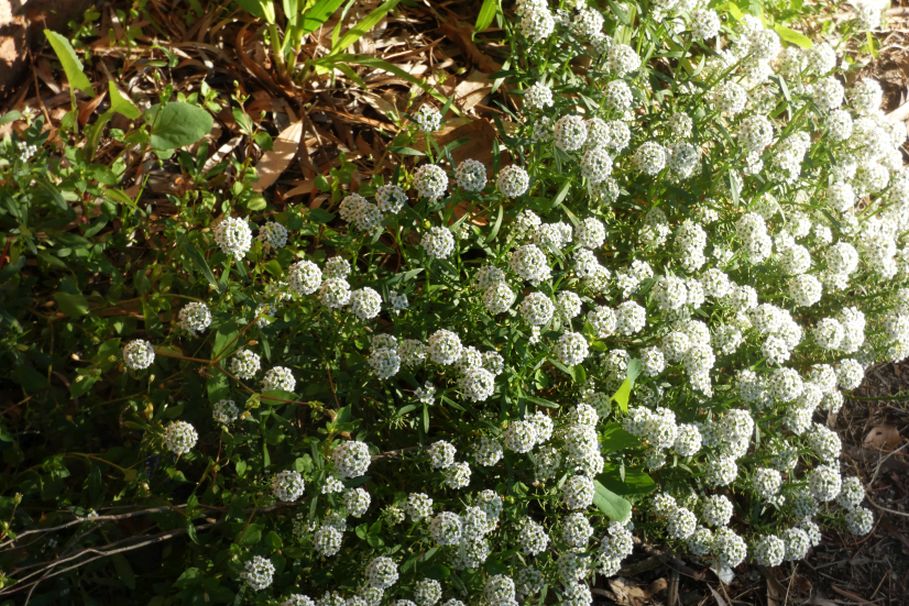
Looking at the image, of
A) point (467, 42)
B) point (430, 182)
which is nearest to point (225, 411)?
point (430, 182)

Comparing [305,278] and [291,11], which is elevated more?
[291,11]

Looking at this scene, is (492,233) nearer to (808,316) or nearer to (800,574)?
(808,316)

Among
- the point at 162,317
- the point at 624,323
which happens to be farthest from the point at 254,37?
the point at 624,323

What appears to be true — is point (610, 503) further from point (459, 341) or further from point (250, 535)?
point (250, 535)

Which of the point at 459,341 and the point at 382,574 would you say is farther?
the point at 459,341

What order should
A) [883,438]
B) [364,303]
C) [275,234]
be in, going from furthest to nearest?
Result: [883,438], [275,234], [364,303]

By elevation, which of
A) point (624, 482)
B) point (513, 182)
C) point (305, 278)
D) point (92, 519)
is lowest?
point (624, 482)

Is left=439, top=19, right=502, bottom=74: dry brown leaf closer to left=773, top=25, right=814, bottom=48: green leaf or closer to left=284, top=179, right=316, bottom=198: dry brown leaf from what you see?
left=284, top=179, right=316, bottom=198: dry brown leaf
